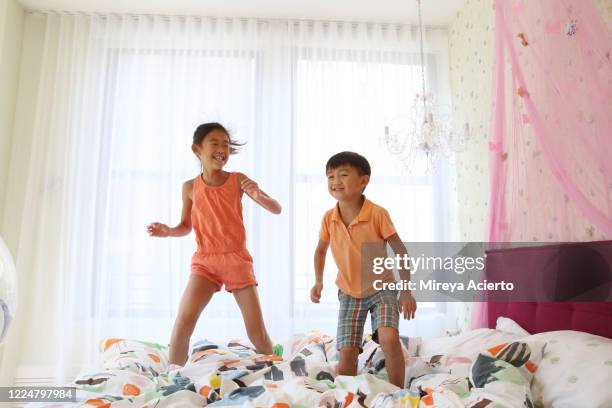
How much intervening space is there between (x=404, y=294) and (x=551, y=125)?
3.12ft

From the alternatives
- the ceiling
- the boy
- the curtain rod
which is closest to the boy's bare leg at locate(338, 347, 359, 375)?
the boy

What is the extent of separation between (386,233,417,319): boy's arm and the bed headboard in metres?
0.68

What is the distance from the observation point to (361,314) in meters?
1.83

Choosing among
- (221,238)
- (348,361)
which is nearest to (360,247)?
(348,361)

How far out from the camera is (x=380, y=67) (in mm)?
3637

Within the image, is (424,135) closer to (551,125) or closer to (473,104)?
(473,104)

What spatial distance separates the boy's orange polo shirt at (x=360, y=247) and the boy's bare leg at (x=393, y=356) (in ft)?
A: 0.66

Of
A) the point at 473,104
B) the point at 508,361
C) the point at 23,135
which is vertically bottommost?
the point at 508,361

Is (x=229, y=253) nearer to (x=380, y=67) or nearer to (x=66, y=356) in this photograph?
(x=66, y=356)

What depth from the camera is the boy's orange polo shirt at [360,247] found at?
5.98 ft

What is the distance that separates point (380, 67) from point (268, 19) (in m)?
1.07

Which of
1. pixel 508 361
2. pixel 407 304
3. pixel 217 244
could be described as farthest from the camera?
pixel 217 244

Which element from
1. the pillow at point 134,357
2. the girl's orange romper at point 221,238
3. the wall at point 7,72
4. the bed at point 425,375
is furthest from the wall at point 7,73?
the bed at point 425,375

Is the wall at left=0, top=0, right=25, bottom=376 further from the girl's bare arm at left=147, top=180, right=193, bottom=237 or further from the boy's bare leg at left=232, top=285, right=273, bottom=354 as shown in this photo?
the boy's bare leg at left=232, top=285, right=273, bottom=354
